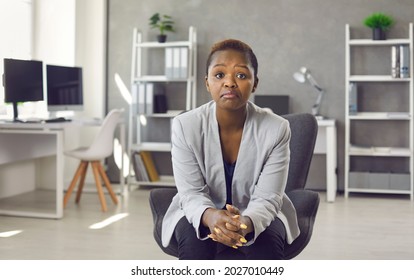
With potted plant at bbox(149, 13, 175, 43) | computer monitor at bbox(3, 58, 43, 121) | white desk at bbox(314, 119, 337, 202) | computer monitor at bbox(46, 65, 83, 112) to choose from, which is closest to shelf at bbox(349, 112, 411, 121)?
white desk at bbox(314, 119, 337, 202)

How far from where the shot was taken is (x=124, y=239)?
371 centimetres

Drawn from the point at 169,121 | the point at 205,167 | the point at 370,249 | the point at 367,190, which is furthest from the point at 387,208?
the point at 205,167

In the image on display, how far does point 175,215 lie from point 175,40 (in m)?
4.07

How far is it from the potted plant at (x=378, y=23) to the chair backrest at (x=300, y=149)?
10.0ft

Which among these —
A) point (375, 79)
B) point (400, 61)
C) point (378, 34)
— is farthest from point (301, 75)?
point (400, 61)

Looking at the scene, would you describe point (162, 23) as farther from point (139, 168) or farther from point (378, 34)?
point (378, 34)

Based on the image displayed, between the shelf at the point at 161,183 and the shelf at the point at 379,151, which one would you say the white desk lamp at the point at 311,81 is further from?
the shelf at the point at 161,183

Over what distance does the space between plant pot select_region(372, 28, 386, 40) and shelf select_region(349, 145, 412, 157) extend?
954 millimetres

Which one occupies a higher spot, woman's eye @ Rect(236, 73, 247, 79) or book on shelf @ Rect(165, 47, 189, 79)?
book on shelf @ Rect(165, 47, 189, 79)

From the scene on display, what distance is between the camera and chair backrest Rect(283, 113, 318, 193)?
97.9 inches

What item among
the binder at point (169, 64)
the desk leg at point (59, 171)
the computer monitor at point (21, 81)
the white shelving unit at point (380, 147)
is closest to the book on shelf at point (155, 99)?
the binder at point (169, 64)

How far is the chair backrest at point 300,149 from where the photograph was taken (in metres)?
2.49

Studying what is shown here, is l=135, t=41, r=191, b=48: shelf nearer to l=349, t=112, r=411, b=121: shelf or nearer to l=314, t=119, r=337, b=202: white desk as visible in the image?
l=314, t=119, r=337, b=202: white desk

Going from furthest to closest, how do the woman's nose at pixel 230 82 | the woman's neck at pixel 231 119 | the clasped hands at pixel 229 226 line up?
the woman's neck at pixel 231 119, the woman's nose at pixel 230 82, the clasped hands at pixel 229 226
